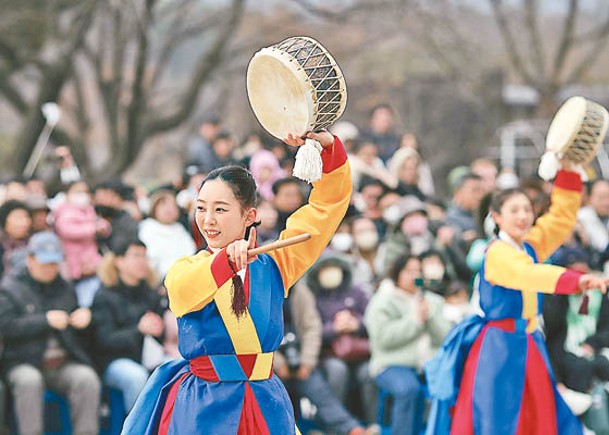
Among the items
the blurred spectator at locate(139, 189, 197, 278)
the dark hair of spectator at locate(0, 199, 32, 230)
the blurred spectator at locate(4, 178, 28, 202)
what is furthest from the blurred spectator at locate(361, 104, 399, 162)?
the dark hair of spectator at locate(0, 199, 32, 230)

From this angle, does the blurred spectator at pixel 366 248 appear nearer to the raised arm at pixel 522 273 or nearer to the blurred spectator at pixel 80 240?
the blurred spectator at pixel 80 240

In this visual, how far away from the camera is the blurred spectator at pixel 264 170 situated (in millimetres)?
8219

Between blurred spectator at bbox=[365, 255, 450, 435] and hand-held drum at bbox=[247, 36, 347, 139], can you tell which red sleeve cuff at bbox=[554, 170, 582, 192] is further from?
hand-held drum at bbox=[247, 36, 347, 139]

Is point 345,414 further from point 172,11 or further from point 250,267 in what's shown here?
point 172,11

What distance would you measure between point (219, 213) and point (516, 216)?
75.2 inches

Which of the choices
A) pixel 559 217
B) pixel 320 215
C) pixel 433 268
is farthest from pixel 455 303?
pixel 320 215

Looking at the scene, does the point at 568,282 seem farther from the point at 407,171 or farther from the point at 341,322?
the point at 407,171

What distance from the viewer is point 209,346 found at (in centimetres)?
382

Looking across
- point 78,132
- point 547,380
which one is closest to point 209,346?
point 547,380

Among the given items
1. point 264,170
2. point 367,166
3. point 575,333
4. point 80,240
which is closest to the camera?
point 575,333

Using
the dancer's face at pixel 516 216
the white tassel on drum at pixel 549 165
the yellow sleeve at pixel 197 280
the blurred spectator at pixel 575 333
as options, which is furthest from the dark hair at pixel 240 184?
the blurred spectator at pixel 575 333

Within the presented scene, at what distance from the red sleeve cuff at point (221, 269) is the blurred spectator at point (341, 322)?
328 centimetres

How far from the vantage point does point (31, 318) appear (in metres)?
6.11

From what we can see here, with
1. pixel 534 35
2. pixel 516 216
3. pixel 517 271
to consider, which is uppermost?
pixel 534 35
